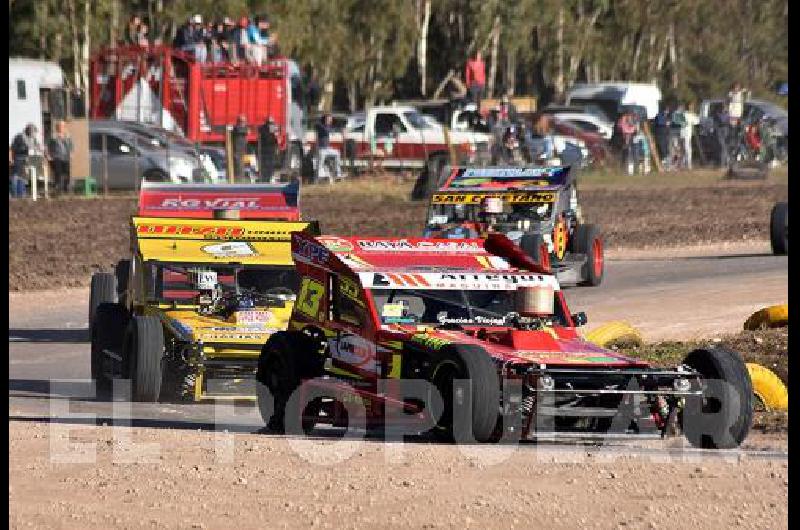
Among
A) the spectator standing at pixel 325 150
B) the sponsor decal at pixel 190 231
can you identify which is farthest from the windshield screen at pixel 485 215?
the spectator standing at pixel 325 150

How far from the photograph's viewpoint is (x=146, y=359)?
52.9ft

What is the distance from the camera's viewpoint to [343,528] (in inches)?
408

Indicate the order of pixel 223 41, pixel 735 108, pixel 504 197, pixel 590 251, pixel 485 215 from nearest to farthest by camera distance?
pixel 485 215 → pixel 504 197 → pixel 590 251 → pixel 223 41 → pixel 735 108

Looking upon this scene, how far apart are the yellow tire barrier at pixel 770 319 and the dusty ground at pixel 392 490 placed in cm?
707

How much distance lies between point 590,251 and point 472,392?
13.7m

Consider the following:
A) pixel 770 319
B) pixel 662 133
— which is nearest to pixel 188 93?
pixel 662 133

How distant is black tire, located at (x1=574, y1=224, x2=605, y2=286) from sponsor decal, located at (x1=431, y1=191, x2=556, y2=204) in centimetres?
69

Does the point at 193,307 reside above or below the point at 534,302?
below

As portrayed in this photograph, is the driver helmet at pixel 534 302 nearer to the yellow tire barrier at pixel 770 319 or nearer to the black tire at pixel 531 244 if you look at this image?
the yellow tire barrier at pixel 770 319

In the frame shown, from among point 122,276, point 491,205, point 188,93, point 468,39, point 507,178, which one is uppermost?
point 468,39

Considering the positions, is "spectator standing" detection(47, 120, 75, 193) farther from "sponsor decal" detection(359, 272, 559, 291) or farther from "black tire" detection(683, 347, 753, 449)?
"black tire" detection(683, 347, 753, 449)

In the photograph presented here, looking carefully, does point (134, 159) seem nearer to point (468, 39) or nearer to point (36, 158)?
point (36, 158)

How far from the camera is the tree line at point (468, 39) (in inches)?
2188

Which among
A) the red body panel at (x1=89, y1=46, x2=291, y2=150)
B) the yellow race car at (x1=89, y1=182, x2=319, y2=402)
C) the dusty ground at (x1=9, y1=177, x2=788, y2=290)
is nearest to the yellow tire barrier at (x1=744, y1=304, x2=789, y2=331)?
the yellow race car at (x1=89, y1=182, x2=319, y2=402)
